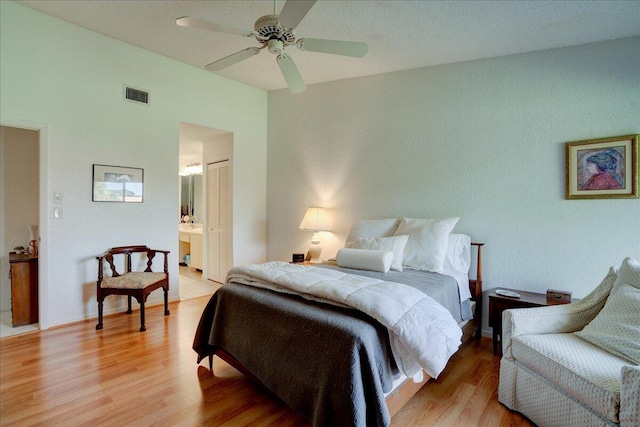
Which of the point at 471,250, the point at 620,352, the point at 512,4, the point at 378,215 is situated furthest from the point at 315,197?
the point at 620,352

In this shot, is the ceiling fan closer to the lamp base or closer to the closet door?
the lamp base

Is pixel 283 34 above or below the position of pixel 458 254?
above

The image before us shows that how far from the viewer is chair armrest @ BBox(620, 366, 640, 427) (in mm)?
1276

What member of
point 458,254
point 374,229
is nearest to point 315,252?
point 374,229

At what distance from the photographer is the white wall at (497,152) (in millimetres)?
2553

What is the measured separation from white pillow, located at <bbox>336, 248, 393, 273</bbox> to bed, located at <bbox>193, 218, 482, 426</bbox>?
157 mm

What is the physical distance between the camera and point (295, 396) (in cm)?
164

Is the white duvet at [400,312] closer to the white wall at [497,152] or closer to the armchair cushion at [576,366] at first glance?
the armchair cushion at [576,366]

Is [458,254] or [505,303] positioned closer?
[505,303]

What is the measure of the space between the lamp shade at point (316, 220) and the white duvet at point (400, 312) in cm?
189

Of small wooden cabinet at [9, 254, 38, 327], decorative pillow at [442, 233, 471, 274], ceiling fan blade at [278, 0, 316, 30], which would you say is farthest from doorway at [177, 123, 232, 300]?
decorative pillow at [442, 233, 471, 274]

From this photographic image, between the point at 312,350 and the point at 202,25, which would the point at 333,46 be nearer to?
the point at 202,25

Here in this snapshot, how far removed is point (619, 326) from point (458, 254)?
1354 mm

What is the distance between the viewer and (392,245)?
296cm
